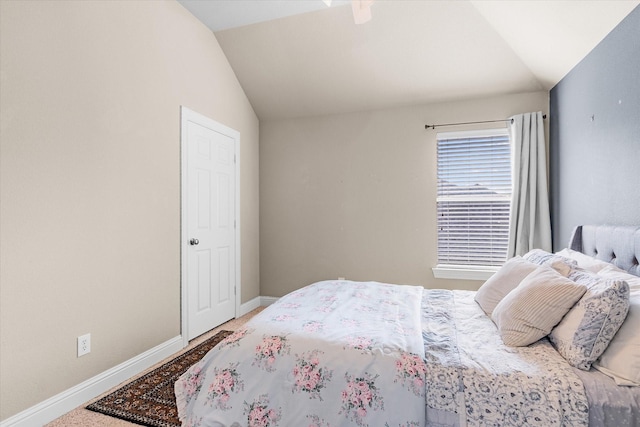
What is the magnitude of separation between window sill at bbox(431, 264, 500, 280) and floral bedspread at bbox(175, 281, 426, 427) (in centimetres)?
196

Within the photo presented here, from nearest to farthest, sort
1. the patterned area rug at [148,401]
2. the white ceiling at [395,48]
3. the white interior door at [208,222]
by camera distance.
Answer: the patterned area rug at [148,401] → the white ceiling at [395,48] → the white interior door at [208,222]

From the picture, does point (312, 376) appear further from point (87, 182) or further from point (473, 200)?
point (473, 200)

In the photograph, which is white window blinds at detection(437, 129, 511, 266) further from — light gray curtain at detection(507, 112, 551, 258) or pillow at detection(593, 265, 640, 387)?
pillow at detection(593, 265, 640, 387)

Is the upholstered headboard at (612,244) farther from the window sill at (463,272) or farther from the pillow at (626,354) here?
the window sill at (463,272)

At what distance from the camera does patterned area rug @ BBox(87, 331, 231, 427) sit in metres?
1.94

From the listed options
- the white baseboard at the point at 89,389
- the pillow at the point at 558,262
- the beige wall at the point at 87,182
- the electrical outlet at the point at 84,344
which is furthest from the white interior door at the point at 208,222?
the pillow at the point at 558,262

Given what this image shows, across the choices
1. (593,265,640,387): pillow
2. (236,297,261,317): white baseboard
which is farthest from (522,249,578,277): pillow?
(236,297,261,317): white baseboard

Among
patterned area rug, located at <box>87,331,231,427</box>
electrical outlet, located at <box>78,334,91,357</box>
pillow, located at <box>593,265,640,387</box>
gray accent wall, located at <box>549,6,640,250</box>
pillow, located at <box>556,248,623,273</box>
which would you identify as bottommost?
patterned area rug, located at <box>87,331,231,427</box>

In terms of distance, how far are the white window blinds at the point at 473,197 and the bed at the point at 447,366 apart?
171 cm

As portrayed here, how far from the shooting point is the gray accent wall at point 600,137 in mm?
2004

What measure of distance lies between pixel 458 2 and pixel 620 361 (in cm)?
275

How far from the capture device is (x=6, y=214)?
1.77 metres

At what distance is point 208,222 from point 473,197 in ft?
9.08

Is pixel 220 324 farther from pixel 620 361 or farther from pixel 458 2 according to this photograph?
pixel 458 2
